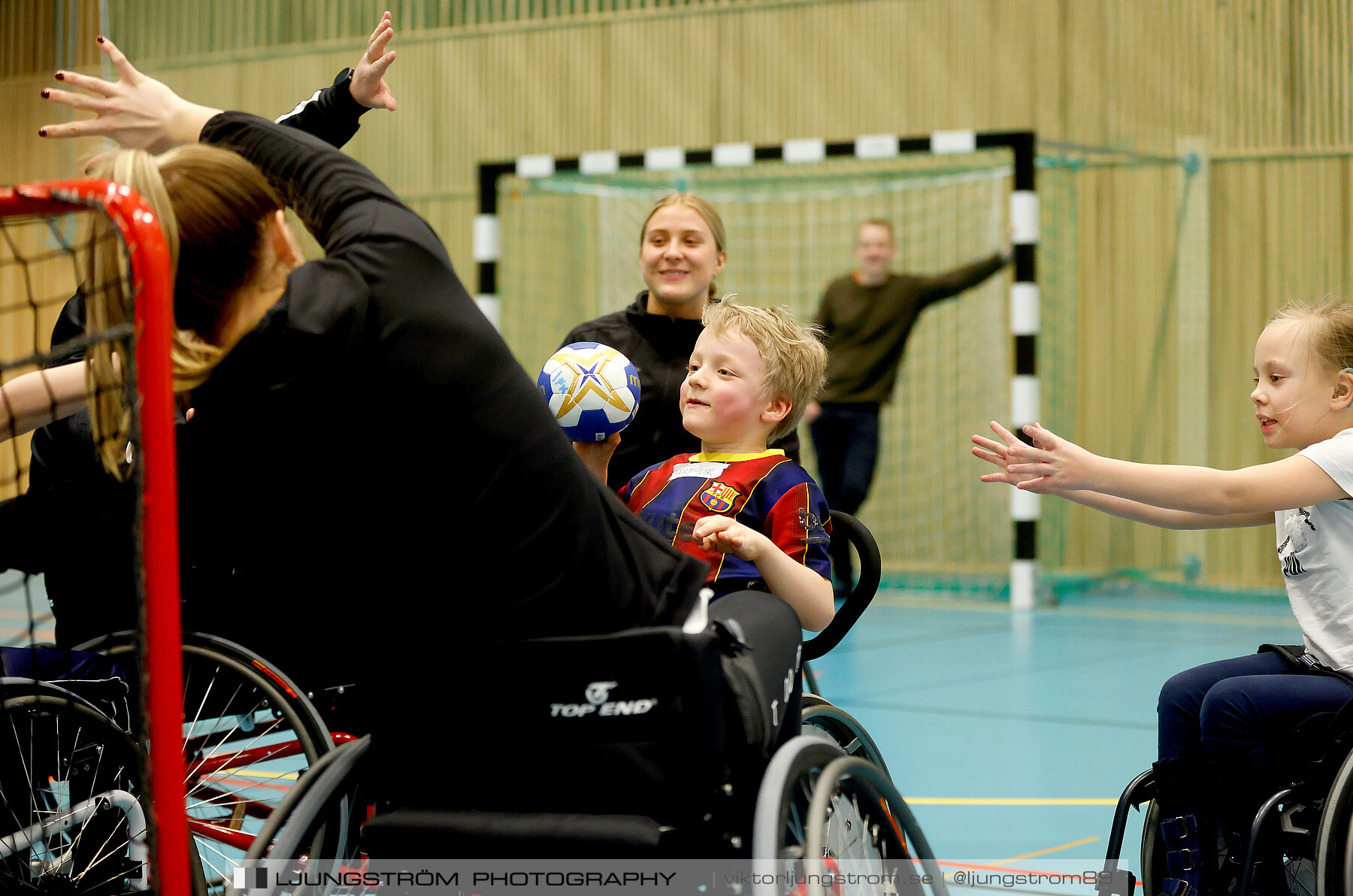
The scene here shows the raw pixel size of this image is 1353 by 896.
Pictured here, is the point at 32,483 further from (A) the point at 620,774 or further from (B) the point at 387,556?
(A) the point at 620,774

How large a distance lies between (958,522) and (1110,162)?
2.30 m

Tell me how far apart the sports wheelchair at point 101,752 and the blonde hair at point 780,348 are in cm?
100

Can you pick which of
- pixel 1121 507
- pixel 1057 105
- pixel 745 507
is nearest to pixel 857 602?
pixel 745 507

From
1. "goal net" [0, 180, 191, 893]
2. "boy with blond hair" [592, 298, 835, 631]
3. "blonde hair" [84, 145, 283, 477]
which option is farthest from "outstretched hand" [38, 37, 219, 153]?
"boy with blond hair" [592, 298, 835, 631]

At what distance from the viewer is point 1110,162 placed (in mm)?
7566

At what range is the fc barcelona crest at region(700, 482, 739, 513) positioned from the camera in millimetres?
2180

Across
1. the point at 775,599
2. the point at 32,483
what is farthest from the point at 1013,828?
the point at 32,483

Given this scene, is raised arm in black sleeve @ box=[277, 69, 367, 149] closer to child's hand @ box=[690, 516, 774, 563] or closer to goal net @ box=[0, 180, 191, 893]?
goal net @ box=[0, 180, 191, 893]

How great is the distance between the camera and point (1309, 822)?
190 centimetres

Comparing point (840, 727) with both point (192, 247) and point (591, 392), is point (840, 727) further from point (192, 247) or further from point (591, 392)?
point (192, 247)

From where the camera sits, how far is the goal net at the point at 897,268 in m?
7.88

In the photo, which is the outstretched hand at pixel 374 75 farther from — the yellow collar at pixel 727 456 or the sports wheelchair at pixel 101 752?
the sports wheelchair at pixel 101 752

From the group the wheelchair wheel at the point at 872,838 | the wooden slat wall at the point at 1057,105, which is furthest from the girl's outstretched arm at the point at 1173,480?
the wooden slat wall at the point at 1057,105

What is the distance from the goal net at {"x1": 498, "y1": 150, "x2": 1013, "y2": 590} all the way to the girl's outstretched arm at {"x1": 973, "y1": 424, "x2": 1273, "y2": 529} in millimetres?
5460
